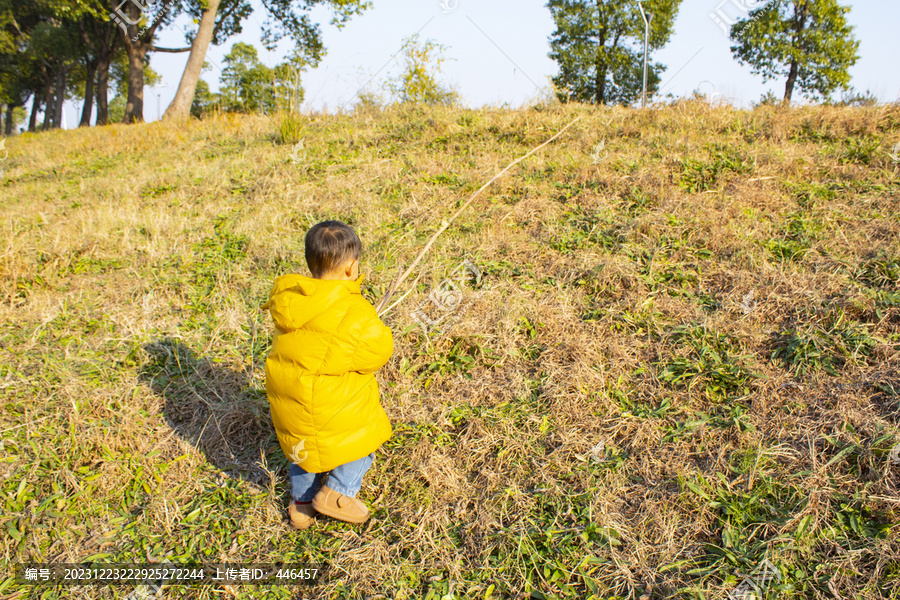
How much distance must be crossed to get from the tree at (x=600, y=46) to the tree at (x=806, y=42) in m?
3.78

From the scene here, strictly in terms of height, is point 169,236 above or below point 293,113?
below

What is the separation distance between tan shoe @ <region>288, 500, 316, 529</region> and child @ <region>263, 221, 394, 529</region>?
0.90 ft

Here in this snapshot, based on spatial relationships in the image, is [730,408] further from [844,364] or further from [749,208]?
[749,208]

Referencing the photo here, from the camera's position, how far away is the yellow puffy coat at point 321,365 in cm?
203

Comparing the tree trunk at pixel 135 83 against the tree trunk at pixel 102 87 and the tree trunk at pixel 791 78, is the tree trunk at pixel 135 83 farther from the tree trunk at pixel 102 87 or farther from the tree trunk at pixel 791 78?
the tree trunk at pixel 791 78

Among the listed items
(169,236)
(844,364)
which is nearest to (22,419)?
(169,236)

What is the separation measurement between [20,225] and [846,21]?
2470 cm

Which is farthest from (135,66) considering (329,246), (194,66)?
(329,246)

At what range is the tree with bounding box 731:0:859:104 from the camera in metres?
18.5

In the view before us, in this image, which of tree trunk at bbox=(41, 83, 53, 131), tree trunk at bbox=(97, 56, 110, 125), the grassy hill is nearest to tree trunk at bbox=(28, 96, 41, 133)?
tree trunk at bbox=(41, 83, 53, 131)

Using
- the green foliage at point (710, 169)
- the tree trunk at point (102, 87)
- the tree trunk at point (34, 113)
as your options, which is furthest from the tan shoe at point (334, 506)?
the tree trunk at point (34, 113)

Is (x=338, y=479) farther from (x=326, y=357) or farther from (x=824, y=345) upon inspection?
(x=824, y=345)

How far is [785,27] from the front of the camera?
19219mm

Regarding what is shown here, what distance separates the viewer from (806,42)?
18906 mm
